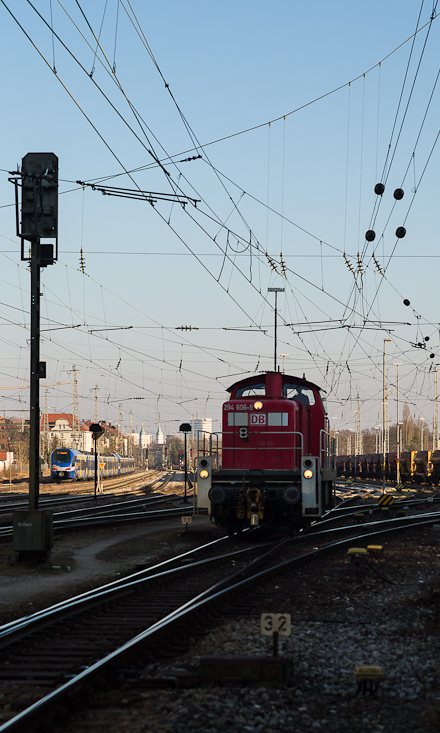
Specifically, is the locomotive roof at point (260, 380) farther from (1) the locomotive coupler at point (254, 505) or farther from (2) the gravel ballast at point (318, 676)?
(2) the gravel ballast at point (318, 676)

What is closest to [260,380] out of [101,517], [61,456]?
[101,517]

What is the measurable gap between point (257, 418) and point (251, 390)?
1.32m

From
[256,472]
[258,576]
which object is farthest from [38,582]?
[256,472]

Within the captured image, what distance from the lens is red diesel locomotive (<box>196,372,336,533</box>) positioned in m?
15.1

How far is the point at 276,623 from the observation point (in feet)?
20.9

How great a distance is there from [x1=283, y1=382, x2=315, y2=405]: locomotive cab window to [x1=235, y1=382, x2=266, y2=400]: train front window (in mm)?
611

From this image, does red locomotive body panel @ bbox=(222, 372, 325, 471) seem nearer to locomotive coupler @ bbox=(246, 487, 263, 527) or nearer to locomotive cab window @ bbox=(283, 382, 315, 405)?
locomotive cab window @ bbox=(283, 382, 315, 405)

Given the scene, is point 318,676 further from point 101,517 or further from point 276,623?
point 101,517

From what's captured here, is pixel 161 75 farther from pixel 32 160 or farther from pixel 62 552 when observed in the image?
pixel 62 552

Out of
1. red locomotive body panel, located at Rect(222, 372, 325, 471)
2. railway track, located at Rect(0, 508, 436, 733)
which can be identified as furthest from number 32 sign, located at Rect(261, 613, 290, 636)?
red locomotive body panel, located at Rect(222, 372, 325, 471)

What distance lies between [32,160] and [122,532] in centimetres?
1022

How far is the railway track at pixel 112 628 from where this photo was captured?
567 centimetres

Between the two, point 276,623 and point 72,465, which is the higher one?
point 276,623

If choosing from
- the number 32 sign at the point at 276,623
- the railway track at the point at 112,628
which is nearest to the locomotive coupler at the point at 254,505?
the railway track at the point at 112,628
